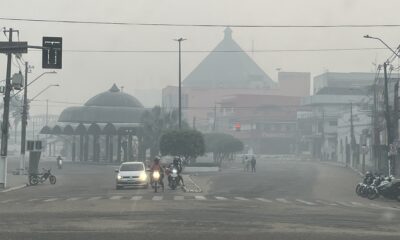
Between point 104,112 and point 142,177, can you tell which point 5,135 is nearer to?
point 142,177

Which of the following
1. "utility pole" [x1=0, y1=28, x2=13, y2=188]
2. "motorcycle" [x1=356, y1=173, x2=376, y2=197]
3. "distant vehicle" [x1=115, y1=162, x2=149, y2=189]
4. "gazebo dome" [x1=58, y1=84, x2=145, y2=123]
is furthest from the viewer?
"gazebo dome" [x1=58, y1=84, x2=145, y2=123]

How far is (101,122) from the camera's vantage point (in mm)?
120062

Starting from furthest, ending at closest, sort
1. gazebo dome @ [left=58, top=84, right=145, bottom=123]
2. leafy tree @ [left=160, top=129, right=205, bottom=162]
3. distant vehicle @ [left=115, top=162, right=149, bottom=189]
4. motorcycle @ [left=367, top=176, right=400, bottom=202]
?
gazebo dome @ [left=58, top=84, right=145, bottom=123] < leafy tree @ [left=160, top=129, right=205, bottom=162] < distant vehicle @ [left=115, top=162, right=149, bottom=189] < motorcycle @ [left=367, top=176, right=400, bottom=202]

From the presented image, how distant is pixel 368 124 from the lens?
113000 millimetres

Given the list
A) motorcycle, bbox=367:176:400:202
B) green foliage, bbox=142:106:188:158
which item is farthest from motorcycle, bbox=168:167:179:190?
green foliage, bbox=142:106:188:158

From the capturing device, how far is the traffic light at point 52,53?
2894cm

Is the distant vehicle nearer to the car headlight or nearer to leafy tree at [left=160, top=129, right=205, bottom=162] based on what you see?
the car headlight

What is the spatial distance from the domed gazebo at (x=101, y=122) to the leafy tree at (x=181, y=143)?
30.1 meters

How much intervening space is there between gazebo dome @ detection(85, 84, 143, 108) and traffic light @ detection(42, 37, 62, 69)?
99205 millimetres

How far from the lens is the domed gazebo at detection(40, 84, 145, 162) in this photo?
107500 millimetres

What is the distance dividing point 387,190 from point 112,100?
98.2 metres

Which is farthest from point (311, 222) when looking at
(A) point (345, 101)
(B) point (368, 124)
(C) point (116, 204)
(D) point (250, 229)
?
(A) point (345, 101)

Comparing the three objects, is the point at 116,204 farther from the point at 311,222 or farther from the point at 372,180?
the point at 372,180

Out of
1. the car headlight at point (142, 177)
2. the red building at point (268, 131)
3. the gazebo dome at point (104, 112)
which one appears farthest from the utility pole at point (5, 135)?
the red building at point (268, 131)
